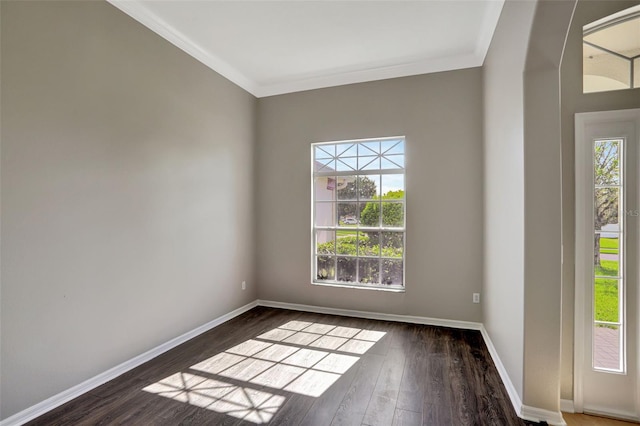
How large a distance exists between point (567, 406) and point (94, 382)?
3392mm

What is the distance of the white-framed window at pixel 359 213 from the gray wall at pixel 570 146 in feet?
5.91

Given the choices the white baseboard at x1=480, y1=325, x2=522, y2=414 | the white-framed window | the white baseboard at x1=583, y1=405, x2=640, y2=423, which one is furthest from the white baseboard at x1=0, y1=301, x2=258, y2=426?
the white baseboard at x1=583, y1=405, x2=640, y2=423

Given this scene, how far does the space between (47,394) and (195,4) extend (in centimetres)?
313

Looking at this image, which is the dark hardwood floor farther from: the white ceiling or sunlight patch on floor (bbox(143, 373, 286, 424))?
the white ceiling

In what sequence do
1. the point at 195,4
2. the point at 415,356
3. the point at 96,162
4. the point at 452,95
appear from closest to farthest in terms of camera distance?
the point at 96,162 < the point at 195,4 < the point at 415,356 < the point at 452,95

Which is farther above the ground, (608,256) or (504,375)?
(608,256)

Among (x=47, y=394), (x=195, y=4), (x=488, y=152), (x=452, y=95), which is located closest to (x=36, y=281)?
(x=47, y=394)

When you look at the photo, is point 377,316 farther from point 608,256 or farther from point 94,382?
point 94,382

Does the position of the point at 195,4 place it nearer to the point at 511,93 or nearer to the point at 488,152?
the point at 511,93

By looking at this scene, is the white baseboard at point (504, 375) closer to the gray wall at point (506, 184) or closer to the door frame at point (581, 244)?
the gray wall at point (506, 184)

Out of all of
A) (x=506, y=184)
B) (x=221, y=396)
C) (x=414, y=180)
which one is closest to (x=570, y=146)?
(x=506, y=184)

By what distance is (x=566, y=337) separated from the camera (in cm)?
205

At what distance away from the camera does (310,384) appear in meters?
2.36

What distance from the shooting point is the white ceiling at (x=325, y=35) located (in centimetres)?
262
